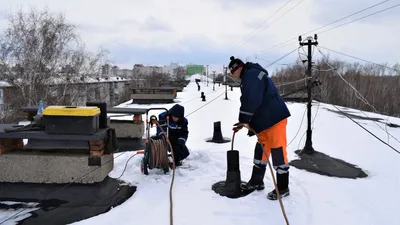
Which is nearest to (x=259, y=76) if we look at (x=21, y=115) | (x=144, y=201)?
(x=144, y=201)

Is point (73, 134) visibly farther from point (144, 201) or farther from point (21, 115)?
point (21, 115)

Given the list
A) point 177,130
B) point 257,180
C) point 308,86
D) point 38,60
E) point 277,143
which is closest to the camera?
point 277,143

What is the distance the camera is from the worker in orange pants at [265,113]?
3326 millimetres

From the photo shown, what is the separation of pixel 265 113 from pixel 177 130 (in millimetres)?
1816

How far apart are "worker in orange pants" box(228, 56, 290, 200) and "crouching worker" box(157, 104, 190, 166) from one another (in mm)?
1436

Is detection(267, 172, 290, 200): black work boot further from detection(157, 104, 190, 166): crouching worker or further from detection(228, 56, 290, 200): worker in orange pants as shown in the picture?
detection(157, 104, 190, 166): crouching worker

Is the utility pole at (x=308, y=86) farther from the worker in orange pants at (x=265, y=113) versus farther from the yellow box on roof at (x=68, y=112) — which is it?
the yellow box on roof at (x=68, y=112)

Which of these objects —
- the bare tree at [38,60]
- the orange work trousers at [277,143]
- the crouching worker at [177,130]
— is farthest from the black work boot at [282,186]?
the bare tree at [38,60]

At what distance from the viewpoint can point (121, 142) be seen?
270 inches

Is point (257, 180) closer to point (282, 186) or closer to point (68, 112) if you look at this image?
point (282, 186)

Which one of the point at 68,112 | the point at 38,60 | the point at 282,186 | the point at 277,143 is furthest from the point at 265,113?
the point at 38,60

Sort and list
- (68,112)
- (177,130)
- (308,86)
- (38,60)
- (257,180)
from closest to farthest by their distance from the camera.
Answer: (68,112), (257,180), (177,130), (308,86), (38,60)

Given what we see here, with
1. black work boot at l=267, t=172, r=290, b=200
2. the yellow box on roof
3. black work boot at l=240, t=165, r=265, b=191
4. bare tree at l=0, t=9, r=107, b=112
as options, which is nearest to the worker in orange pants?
black work boot at l=267, t=172, r=290, b=200

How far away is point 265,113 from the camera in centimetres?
341
